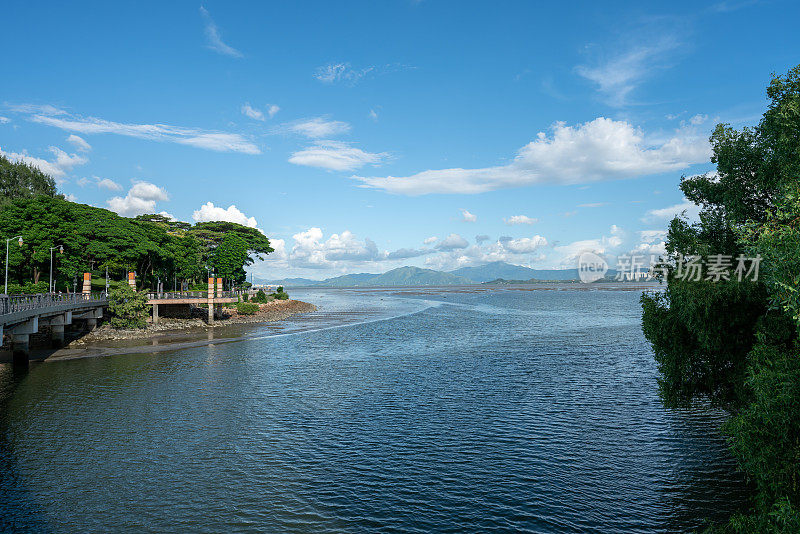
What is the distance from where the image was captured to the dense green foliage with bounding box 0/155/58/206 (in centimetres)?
9281

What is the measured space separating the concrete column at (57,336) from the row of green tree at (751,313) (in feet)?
199

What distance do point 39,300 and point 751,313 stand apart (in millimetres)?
59469

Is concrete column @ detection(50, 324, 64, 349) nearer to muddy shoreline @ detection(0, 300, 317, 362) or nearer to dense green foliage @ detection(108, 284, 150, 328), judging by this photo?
muddy shoreline @ detection(0, 300, 317, 362)

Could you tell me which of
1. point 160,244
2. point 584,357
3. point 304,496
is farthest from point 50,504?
point 160,244

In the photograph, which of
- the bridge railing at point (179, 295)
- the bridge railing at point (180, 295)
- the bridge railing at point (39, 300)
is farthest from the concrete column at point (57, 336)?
the bridge railing at point (180, 295)

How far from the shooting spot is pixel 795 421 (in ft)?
41.9

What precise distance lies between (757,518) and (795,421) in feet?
10.3

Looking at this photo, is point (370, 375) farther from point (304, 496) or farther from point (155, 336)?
point (155, 336)

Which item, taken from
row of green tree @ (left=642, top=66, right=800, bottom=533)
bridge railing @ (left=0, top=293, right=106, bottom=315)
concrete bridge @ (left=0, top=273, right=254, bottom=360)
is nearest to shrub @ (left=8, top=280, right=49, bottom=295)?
concrete bridge @ (left=0, top=273, right=254, bottom=360)

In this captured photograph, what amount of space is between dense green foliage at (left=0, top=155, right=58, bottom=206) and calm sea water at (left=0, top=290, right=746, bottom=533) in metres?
72.1

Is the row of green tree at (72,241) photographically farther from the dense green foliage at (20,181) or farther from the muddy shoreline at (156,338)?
the muddy shoreline at (156,338)

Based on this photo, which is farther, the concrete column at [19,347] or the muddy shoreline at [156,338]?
the muddy shoreline at [156,338]

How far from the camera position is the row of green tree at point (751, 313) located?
12734 mm

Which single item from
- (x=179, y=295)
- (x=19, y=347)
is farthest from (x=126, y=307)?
(x=19, y=347)
